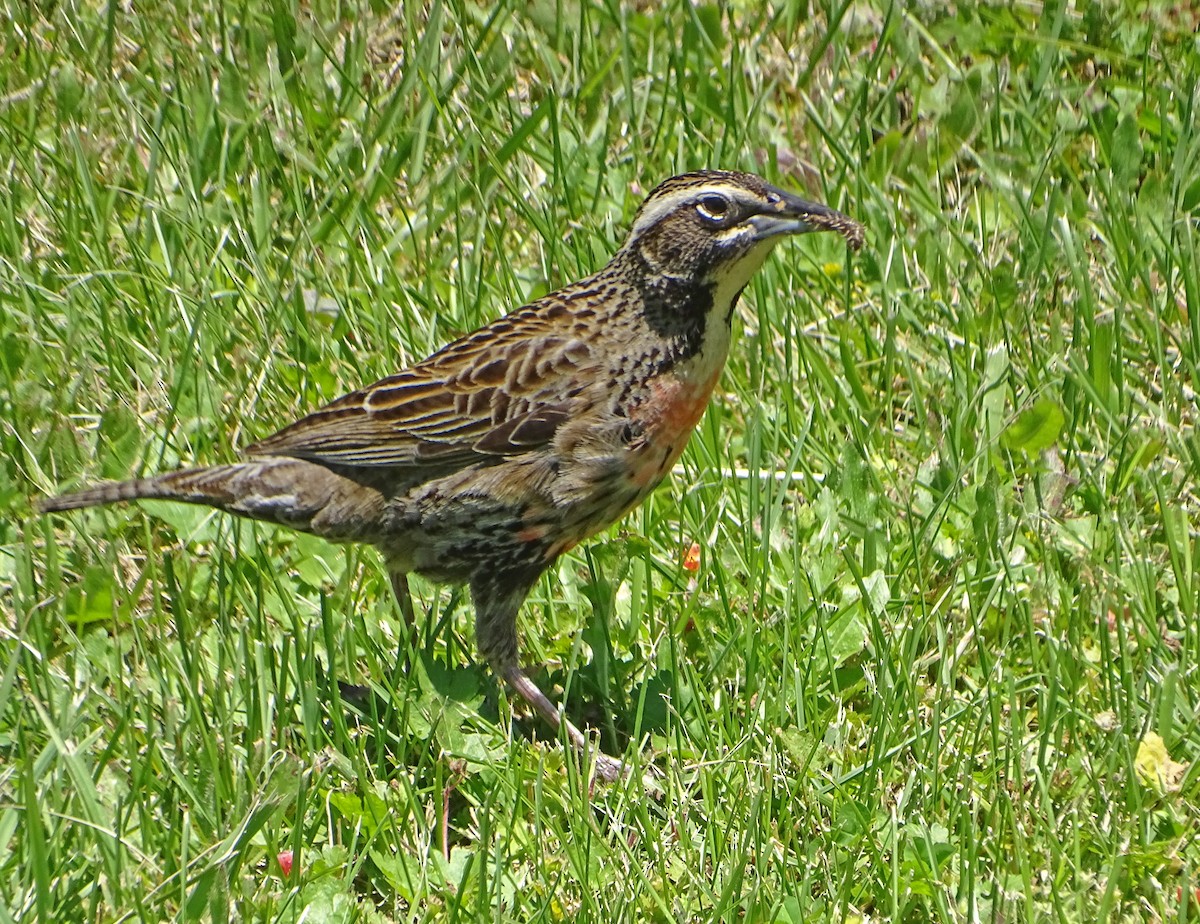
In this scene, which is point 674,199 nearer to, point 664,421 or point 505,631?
point 664,421

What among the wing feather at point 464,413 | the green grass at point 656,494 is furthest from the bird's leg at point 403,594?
the wing feather at point 464,413

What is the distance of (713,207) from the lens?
5.34 metres

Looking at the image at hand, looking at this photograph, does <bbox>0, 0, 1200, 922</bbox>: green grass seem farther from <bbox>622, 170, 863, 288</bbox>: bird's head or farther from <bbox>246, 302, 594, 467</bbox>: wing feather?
<bbox>622, 170, 863, 288</bbox>: bird's head

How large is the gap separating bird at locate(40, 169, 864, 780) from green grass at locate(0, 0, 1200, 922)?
0.27m

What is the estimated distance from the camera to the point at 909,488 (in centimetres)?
640

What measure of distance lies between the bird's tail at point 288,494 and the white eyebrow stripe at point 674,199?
1.17 meters

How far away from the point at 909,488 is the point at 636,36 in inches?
125

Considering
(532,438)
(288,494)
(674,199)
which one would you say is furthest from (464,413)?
(674,199)

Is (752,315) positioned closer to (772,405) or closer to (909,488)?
(772,405)

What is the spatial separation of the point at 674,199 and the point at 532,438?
84 cm

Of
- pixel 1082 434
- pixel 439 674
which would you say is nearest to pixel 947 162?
pixel 1082 434

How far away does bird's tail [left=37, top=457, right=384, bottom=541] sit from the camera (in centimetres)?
548

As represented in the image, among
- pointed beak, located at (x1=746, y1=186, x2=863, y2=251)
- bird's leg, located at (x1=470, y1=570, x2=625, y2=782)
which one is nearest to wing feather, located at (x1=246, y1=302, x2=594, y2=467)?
bird's leg, located at (x1=470, y1=570, x2=625, y2=782)

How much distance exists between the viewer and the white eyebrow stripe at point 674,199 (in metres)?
5.31
